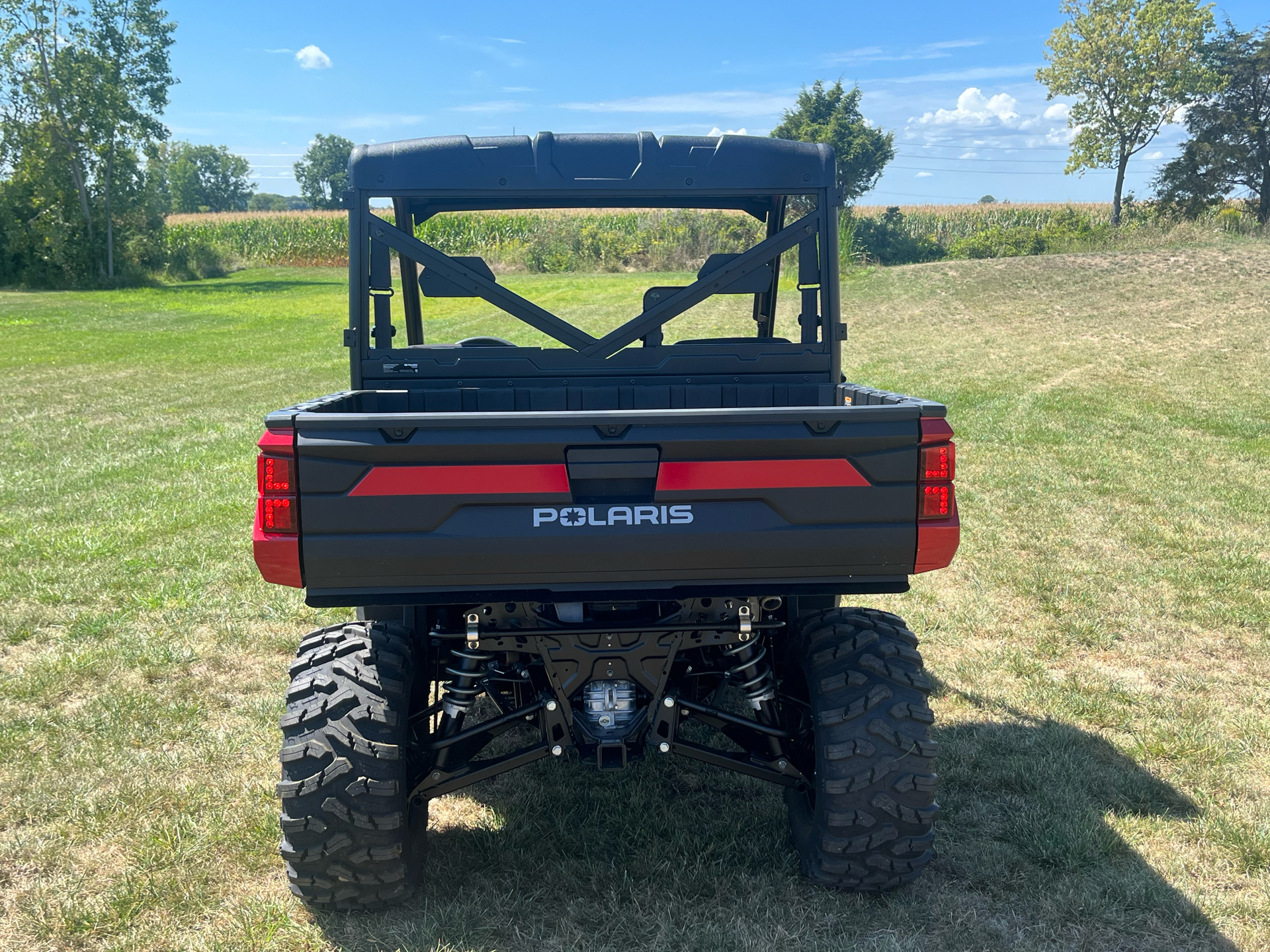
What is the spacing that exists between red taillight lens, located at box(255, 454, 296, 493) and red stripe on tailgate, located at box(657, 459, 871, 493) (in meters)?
0.94

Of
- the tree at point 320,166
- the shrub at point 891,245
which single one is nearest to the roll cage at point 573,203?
the shrub at point 891,245

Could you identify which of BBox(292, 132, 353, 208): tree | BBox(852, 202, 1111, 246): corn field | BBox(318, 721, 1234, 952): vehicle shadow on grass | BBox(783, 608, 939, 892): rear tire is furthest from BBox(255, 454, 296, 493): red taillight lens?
BBox(292, 132, 353, 208): tree

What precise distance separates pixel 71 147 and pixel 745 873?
44.0m

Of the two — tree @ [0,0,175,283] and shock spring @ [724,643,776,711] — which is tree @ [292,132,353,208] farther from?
shock spring @ [724,643,776,711]

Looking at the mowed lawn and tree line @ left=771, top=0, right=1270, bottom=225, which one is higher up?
tree line @ left=771, top=0, right=1270, bottom=225

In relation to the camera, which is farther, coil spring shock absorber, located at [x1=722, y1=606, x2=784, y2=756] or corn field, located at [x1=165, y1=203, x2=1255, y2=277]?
corn field, located at [x1=165, y1=203, x2=1255, y2=277]

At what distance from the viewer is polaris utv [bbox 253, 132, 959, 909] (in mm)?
2602

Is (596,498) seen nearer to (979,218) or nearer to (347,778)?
(347,778)

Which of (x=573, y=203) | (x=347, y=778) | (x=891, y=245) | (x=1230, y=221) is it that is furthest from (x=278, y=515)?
(x=1230, y=221)

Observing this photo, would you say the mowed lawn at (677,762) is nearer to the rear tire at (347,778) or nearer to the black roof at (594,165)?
the rear tire at (347,778)

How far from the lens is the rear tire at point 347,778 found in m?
2.78

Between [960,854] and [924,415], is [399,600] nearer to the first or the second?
[924,415]

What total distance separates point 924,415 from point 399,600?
4.89ft

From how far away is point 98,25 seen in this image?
40.5 meters
